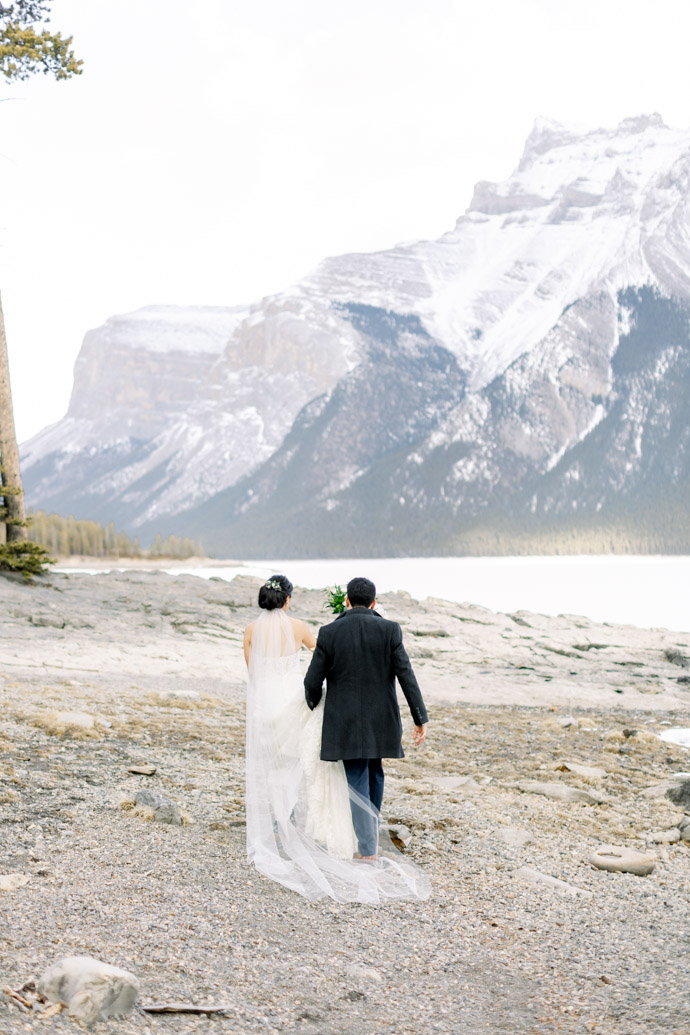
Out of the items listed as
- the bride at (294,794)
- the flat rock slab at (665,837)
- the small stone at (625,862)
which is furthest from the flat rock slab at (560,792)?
the bride at (294,794)

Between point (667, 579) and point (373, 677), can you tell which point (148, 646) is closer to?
point (373, 677)

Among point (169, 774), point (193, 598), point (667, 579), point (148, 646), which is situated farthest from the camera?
point (667, 579)

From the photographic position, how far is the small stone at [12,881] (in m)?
5.95

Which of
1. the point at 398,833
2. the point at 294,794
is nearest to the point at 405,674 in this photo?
the point at 294,794

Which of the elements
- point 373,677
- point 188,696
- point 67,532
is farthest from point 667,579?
point 373,677

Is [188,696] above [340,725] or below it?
below

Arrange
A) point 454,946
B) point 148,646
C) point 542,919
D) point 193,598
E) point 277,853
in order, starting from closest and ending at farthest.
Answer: point 454,946 → point 542,919 → point 277,853 → point 148,646 → point 193,598

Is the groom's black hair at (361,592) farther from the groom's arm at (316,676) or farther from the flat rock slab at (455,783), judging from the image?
the flat rock slab at (455,783)

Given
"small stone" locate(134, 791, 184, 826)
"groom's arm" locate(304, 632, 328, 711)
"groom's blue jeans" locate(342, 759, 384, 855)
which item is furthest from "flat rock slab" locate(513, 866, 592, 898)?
"small stone" locate(134, 791, 184, 826)

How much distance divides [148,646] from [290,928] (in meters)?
14.2

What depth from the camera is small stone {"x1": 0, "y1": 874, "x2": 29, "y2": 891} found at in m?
5.95

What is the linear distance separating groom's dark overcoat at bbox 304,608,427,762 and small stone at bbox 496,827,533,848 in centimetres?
171

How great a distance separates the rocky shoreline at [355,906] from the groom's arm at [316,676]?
129 centimetres

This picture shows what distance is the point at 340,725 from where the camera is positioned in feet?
23.5
